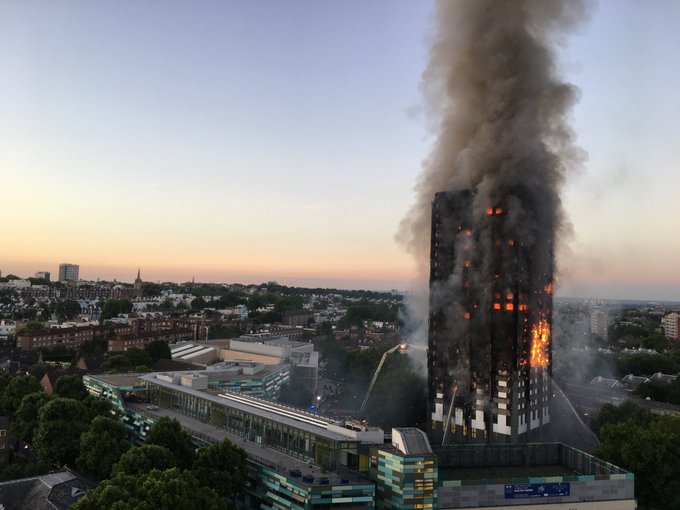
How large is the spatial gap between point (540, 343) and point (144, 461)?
38.0 m

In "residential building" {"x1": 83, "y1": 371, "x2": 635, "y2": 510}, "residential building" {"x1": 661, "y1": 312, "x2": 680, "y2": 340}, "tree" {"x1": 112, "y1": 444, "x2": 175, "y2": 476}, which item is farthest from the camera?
"residential building" {"x1": 661, "y1": 312, "x2": 680, "y2": 340}

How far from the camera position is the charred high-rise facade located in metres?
52.9

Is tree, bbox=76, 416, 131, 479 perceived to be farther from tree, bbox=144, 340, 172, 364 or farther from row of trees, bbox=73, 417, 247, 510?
tree, bbox=144, 340, 172, 364

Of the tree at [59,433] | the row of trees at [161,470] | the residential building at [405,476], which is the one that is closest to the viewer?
the row of trees at [161,470]

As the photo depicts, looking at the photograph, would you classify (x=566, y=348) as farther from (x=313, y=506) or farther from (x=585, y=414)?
(x=313, y=506)

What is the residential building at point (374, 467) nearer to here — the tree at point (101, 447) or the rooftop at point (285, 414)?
the rooftop at point (285, 414)

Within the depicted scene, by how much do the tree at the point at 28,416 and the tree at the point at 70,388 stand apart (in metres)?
5.28

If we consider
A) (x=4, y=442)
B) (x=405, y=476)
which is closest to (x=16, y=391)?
(x=4, y=442)

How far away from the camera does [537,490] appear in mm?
36469

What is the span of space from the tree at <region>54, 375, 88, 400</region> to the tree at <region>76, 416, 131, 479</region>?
17304mm

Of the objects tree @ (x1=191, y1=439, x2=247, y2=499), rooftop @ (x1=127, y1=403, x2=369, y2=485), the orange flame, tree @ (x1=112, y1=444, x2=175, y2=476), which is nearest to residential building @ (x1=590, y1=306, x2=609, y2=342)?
the orange flame

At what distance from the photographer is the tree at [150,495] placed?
2806cm

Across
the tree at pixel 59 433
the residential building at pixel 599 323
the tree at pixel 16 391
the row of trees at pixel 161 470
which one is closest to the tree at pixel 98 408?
the tree at pixel 59 433

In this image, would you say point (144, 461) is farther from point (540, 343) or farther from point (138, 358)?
point (138, 358)
